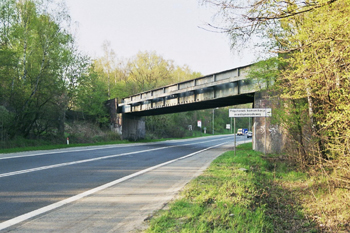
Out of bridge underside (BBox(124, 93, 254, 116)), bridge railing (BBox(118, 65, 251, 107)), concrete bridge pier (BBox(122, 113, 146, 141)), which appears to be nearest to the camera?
bridge railing (BBox(118, 65, 251, 107))

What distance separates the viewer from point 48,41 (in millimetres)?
22500

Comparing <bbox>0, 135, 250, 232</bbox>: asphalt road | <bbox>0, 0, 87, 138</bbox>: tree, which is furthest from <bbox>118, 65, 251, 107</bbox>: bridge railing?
<bbox>0, 135, 250, 232</bbox>: asphalt road

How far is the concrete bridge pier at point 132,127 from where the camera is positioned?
35.1m

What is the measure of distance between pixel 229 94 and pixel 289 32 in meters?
10.7

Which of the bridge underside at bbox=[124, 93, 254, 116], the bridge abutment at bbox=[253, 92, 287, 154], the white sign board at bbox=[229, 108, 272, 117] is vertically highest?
the bridge underside at bbox=[124, 93, 254, 116]

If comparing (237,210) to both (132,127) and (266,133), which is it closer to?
(266,133)

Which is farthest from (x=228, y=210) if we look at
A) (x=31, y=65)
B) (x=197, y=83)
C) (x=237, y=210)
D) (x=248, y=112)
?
(x=31, y=65)

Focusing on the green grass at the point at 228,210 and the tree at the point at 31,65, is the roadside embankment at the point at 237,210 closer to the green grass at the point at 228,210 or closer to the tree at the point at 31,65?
the green grass at the point at 228,210

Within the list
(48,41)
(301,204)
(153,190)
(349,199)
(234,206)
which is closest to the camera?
(234,206)

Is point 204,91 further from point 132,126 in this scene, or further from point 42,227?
point 42,227

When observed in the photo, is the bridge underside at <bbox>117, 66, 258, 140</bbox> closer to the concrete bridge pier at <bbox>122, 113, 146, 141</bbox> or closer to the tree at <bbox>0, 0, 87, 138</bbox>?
the concrete bridge pier at <bbox>122, 113, 146, 141</bbox>

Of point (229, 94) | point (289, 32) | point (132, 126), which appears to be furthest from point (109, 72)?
point (289, 32)

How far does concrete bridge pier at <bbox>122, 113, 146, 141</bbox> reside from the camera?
3509 cm

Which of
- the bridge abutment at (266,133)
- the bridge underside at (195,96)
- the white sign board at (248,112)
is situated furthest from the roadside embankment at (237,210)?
the bridge underside at (195,96)
